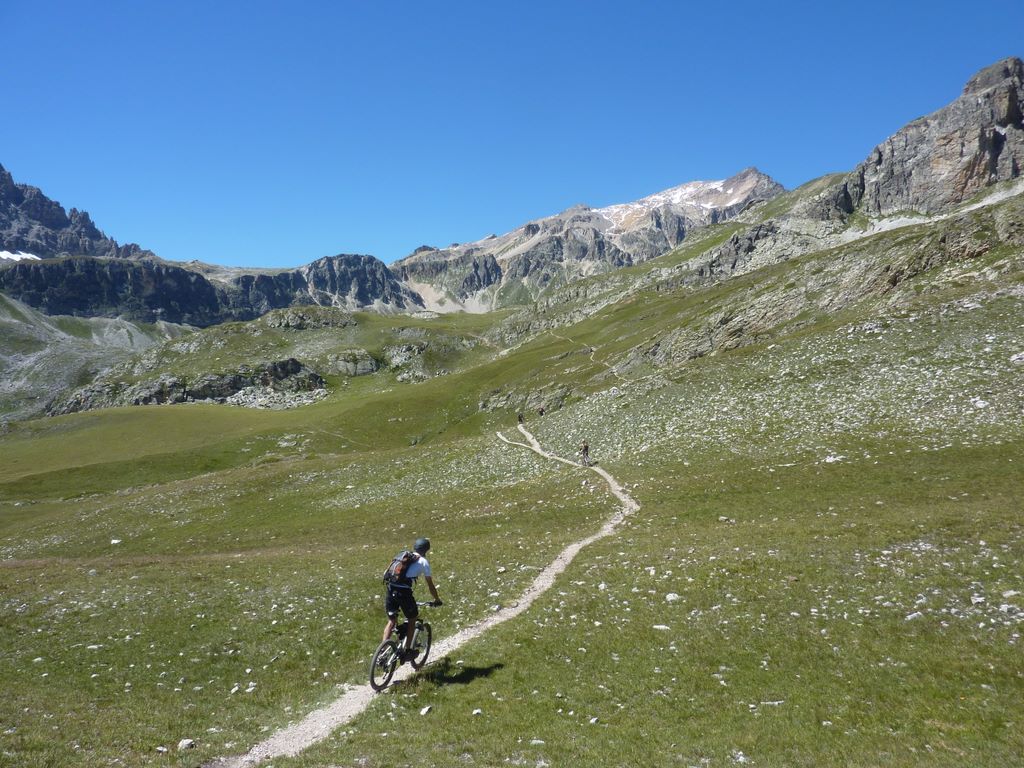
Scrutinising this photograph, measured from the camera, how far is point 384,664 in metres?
16.5

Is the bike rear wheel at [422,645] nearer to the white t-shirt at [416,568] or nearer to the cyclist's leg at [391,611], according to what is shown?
the cyclist's leg at [391,611]

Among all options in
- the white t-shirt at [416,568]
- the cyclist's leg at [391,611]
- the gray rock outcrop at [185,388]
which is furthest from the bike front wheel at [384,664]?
the gray rock outcrop at [185,388]

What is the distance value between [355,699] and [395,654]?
156 cm

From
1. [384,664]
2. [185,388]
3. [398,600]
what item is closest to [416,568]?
[398,600]

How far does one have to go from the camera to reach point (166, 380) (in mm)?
192500

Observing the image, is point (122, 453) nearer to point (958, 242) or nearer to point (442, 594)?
point (442, 594)

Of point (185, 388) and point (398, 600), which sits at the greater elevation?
point (185, 388)

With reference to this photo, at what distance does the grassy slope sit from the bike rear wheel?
0.68 metres

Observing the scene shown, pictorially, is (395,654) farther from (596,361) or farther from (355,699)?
(596,361)

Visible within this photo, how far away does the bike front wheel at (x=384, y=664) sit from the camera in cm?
1605

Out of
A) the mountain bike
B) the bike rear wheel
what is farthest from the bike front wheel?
the bike rear wheel

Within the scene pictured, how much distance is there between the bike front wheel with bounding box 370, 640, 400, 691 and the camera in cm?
1605

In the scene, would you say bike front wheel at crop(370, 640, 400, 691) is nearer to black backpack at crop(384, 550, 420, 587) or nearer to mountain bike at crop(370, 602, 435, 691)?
mountain bike at crop(370, 602, 435, 691)

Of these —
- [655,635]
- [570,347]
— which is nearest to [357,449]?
[570,347]
